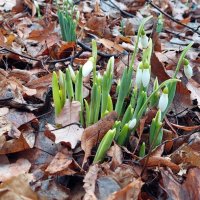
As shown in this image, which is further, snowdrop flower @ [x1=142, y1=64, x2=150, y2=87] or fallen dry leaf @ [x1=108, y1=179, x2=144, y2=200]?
snowdrop flower @ [x1=142, y1=64, x2=150, y2=87]

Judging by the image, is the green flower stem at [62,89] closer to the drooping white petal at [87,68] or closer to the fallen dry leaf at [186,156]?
the drooping white petal at [87,68]

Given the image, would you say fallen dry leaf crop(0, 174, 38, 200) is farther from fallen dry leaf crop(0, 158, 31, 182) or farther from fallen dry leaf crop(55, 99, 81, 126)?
fallen dry leaf crop(55, 99, 81, 126)

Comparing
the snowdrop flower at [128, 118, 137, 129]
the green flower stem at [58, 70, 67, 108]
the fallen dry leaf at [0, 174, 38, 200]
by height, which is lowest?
the fallen dry leaf at [0, 174, 38, 200]

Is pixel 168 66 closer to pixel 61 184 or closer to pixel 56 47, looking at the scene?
pixel 56 47

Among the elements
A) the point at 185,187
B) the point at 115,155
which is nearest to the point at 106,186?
the point at 115,155

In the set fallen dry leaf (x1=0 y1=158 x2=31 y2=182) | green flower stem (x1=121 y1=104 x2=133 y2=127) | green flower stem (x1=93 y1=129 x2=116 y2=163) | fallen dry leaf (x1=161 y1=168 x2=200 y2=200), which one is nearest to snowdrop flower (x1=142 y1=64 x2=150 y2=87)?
green flower stem (x1=121 y1=104 x2=133 y2=127)

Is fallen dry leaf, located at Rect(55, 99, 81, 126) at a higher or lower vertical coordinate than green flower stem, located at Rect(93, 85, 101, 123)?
lower

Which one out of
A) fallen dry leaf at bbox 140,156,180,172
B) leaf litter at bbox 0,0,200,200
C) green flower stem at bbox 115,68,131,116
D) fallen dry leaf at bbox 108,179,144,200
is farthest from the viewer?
green flower stem at bbox 115,68,131,116
